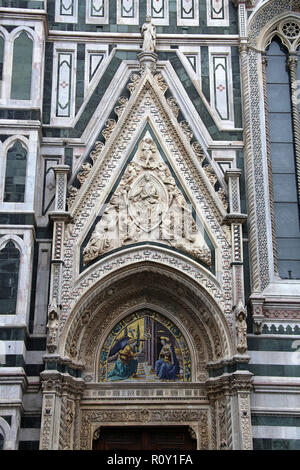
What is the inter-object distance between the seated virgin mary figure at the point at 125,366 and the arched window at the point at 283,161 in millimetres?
3481

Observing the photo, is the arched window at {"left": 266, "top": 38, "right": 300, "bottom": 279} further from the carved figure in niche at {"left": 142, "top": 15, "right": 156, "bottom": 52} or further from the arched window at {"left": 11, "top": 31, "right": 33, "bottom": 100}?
the arched window at {"left": 11, "top": 31, "right": 33, "bottom": 100}

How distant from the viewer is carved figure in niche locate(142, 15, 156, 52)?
20.1 meters

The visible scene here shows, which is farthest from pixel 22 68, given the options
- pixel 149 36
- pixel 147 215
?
pixel 147 215

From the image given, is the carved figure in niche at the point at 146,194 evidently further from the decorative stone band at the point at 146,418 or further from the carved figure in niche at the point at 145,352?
the decorative stone band at the point at 146,418

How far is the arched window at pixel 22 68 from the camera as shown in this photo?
1914cm

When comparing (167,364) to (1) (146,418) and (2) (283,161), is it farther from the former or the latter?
(2) (283,161)

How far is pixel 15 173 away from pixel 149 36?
4.46 meters

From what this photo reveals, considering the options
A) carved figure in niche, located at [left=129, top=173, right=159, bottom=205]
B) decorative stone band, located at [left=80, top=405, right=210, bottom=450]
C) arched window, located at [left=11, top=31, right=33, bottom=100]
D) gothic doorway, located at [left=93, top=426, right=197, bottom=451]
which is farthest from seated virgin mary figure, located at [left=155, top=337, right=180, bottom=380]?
arched window, located at [left=11, top=31, right=33, bottom=100]

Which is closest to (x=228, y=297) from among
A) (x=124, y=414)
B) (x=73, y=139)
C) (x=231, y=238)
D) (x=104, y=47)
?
(x=231, y=238)

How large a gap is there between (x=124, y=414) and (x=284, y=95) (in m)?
7.83

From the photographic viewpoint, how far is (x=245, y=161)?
19.5 meters

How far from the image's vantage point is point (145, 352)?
1825cm
